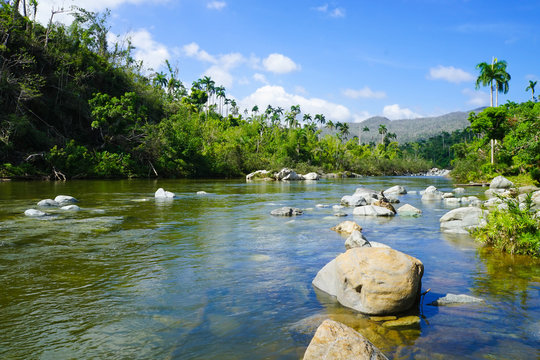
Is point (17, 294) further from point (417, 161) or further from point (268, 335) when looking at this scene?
point (417, 161)

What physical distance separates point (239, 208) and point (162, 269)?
10.8 meters

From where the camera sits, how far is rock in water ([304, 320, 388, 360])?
364 cm

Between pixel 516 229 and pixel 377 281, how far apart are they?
17.2ft

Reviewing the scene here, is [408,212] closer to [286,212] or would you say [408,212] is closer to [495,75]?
[286,212]

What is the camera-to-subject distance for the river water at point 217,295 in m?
4.43

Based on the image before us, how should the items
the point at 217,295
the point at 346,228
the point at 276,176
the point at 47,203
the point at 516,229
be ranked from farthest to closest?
the point at 276,176 < the point at 47,203 < the point at 346,228 < the point at 516,229 < the point at 217,295

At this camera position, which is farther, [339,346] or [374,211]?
[374,211]

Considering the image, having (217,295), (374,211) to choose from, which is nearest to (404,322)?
(217,295)

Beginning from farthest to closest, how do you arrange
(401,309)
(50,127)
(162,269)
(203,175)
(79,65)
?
(203,175)
(79,65)
(50,127)
(162,269)
(401,309)

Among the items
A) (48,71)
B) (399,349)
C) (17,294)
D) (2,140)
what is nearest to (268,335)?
(399,349)

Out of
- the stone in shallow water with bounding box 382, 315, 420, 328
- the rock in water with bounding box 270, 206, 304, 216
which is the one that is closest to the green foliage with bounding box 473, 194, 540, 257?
the stone in shallow water with bounding box 382, 315, 420, 328

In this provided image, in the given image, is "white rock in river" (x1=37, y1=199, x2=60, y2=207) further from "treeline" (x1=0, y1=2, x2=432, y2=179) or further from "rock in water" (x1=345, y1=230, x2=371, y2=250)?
"treeline" (x1=0, y1=2, x2=432, y2=179)

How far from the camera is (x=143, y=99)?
59906 mm

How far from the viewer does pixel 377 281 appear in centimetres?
538
